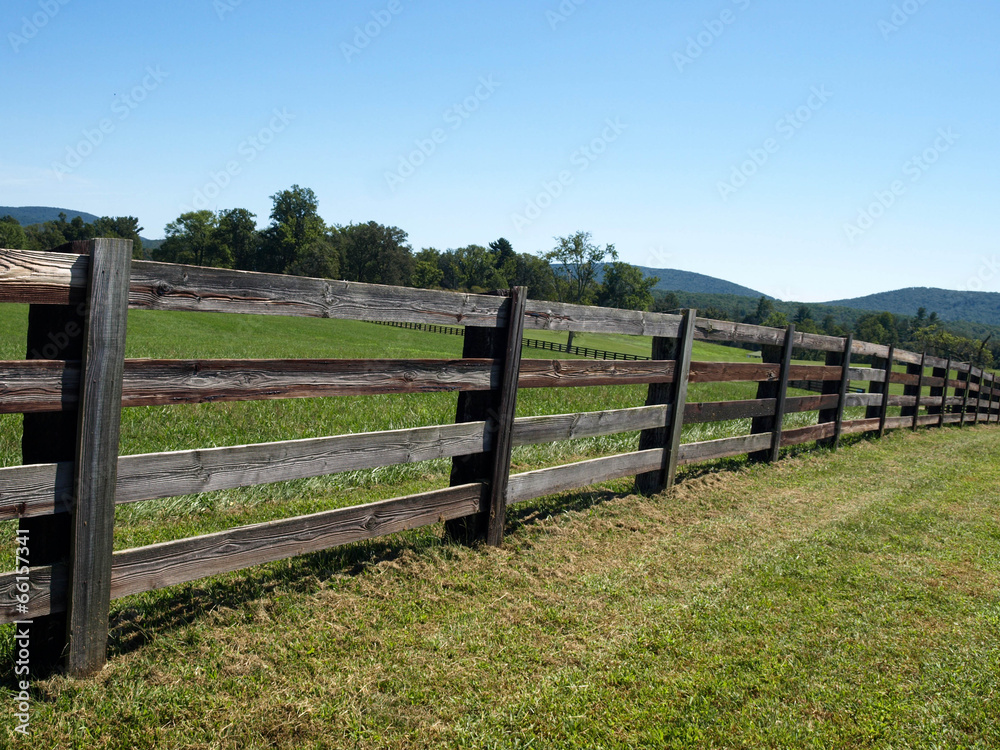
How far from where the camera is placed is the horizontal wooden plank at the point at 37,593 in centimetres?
270

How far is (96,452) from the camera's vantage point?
2850 mm

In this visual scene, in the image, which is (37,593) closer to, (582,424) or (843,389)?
(582,424)

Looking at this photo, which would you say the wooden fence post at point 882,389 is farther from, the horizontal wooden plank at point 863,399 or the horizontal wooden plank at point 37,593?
the horizontal wooden plank at point 37,593

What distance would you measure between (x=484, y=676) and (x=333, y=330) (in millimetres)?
39549

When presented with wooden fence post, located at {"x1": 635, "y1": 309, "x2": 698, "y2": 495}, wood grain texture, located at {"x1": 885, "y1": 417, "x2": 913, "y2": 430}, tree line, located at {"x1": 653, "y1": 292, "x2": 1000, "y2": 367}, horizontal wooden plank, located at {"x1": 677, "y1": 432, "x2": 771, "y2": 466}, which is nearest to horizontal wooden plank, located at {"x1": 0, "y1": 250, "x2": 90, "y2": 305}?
wooden fence post, located at {"x1": 635, "y1": 309, "x2": 698, "y2": 495}

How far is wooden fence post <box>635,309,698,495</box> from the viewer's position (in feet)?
21.6

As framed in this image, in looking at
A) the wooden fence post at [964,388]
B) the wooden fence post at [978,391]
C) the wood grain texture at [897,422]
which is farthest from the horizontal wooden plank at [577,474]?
the wooden fence post at [978,391]

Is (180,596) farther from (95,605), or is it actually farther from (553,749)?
(553,749)

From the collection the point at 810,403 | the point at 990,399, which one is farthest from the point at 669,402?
the point at 990,399

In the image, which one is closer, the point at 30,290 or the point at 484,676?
the point at 30,290

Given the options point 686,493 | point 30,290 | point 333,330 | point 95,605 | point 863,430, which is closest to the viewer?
point 30,290

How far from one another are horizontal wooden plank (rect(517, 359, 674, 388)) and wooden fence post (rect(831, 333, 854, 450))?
489cm

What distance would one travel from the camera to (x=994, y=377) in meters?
17.9

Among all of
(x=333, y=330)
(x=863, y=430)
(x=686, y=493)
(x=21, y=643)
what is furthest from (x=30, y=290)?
(x=333, y=330)
